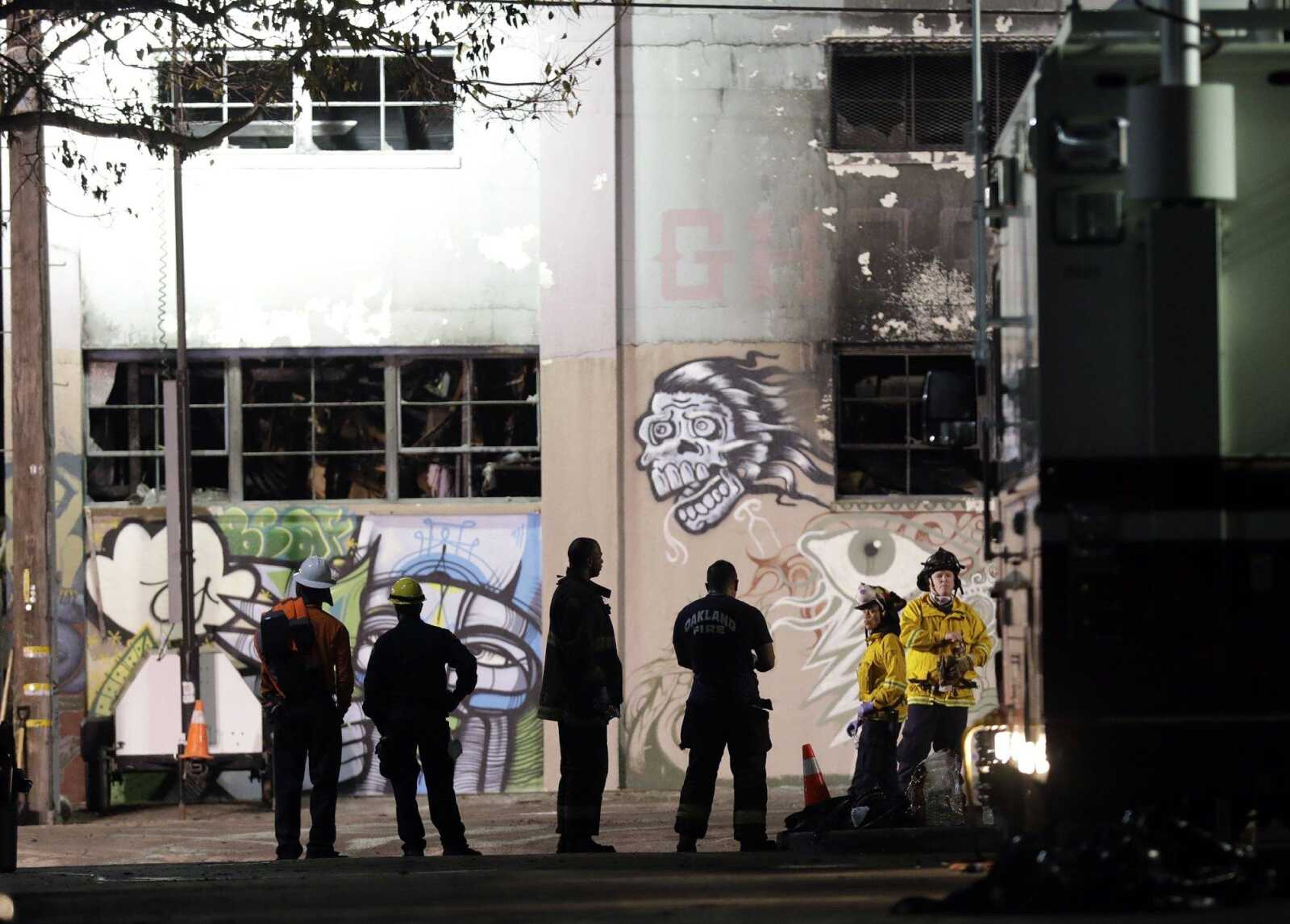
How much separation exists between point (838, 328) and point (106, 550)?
20.1 ft

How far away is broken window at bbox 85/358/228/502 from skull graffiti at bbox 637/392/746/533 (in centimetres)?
350

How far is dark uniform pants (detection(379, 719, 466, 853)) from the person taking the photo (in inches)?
469

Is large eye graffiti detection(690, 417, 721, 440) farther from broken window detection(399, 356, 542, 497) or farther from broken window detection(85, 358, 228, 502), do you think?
broken window detection(85, 358, 228, 502)

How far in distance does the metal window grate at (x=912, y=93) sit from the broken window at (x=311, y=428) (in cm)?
435

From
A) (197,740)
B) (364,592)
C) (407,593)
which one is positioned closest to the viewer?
(407,593)

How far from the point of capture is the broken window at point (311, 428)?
1759cm

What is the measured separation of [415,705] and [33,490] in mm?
5713

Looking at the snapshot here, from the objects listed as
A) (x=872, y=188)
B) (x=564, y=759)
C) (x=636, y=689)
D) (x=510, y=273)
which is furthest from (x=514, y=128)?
(x=564, y=759)

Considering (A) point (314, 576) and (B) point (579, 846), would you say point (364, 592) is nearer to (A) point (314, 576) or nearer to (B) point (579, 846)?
(A) point (314, 576)

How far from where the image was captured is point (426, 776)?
1185 centimetres

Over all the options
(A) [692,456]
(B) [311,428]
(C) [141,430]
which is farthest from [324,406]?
(A) [692,456]

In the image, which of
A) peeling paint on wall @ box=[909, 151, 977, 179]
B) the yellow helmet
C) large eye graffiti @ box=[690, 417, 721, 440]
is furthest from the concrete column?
the yellow helmet

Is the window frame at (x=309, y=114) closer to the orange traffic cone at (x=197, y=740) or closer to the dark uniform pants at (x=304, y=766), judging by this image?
the orange traffic cone at (x=197, y=740)

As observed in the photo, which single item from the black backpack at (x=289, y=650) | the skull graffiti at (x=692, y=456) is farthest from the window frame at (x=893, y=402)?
the black backpack at (x=289, y=650)
